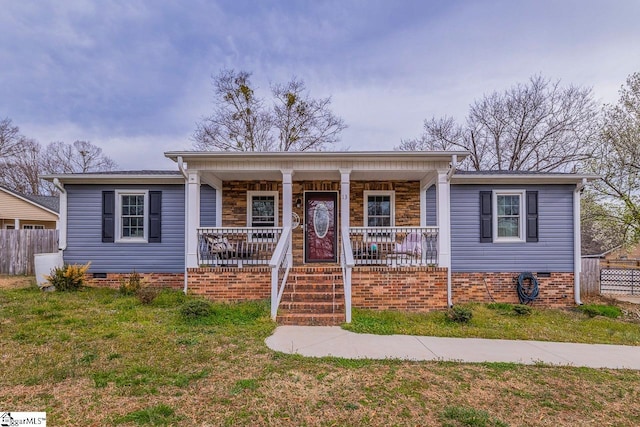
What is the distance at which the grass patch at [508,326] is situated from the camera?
5109 millimetres

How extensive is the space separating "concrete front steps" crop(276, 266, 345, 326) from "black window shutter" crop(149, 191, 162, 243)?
13.2ft

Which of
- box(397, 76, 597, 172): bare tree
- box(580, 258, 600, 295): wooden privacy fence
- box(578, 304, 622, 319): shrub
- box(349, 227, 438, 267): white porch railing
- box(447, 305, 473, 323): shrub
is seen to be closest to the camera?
box(447, 305, 473, 323): shrub

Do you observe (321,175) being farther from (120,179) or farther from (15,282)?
(15,282)

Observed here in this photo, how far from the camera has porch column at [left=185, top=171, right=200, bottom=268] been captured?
6.91m

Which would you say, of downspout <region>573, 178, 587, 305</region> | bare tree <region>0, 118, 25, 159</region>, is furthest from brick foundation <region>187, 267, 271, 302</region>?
bare tree <region>0, 118, 25, 159</region>

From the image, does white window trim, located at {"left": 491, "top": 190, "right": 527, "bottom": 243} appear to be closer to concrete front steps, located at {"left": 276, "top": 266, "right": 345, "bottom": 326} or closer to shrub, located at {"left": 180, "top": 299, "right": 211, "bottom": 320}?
concrete front steps, located at {"left": 276, "top": 266, "right": 345, "bottom": 326}

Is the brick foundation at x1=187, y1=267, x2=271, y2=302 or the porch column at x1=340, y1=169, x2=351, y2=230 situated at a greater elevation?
the porch column at x1=340, y1=169, x2=351, y2=230

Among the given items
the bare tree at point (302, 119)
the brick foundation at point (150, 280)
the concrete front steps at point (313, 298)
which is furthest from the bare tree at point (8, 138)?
the concrete front steps at point (313, 298)

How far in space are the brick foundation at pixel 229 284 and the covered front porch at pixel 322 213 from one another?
70mm

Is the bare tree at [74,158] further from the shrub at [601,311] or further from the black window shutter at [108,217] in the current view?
the shrub at [601,311]

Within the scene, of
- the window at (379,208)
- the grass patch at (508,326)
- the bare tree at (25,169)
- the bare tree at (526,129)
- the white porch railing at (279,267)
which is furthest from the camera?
the bare tree at (25,169)

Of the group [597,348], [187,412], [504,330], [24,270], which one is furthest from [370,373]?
[24,270]

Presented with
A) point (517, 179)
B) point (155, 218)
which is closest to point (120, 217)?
point (155, 218)

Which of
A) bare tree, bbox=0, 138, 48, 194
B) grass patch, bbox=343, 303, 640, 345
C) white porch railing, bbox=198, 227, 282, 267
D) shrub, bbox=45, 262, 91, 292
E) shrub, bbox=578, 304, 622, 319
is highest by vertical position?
bare tree, bbox=0, 138, 48, 194
